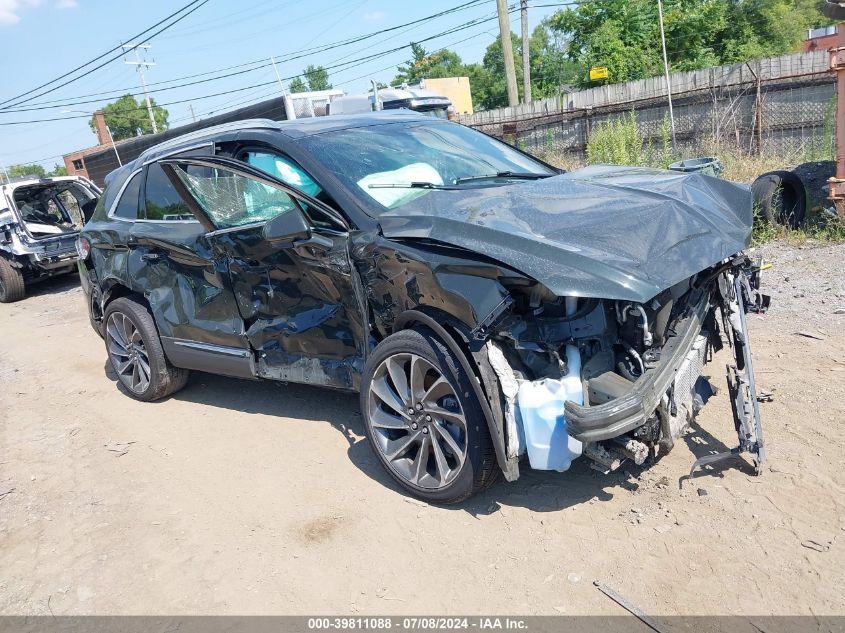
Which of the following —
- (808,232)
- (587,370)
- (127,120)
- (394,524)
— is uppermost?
(127,120)

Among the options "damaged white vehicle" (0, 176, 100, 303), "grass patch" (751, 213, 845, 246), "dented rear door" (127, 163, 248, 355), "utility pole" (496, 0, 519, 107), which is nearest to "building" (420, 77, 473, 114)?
"utility pole" (496, 0, 519, 107)

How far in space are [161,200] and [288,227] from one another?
2055mm

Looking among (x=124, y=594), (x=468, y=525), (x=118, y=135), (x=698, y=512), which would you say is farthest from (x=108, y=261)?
(x=118, y=135)

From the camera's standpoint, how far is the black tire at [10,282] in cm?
1188

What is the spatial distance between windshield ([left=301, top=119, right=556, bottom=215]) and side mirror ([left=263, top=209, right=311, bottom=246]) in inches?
13.3

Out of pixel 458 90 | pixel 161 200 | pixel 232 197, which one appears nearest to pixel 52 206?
pixel 161 200

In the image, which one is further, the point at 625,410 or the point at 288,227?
the point at 288,227

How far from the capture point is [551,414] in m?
2.90

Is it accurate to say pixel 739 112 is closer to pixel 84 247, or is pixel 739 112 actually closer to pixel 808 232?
pixel 808 232

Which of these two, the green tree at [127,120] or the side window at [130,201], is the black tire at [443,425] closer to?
the side window at [130,201]

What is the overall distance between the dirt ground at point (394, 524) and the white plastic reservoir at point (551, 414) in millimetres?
427

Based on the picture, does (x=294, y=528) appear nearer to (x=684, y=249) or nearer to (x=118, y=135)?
(x=684, y=249)

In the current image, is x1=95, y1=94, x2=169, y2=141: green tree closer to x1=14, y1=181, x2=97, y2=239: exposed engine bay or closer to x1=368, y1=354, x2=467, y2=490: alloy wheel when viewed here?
x1=14, y1=181, x2=97, y2=239: exposed engine bay

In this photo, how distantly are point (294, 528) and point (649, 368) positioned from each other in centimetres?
196
